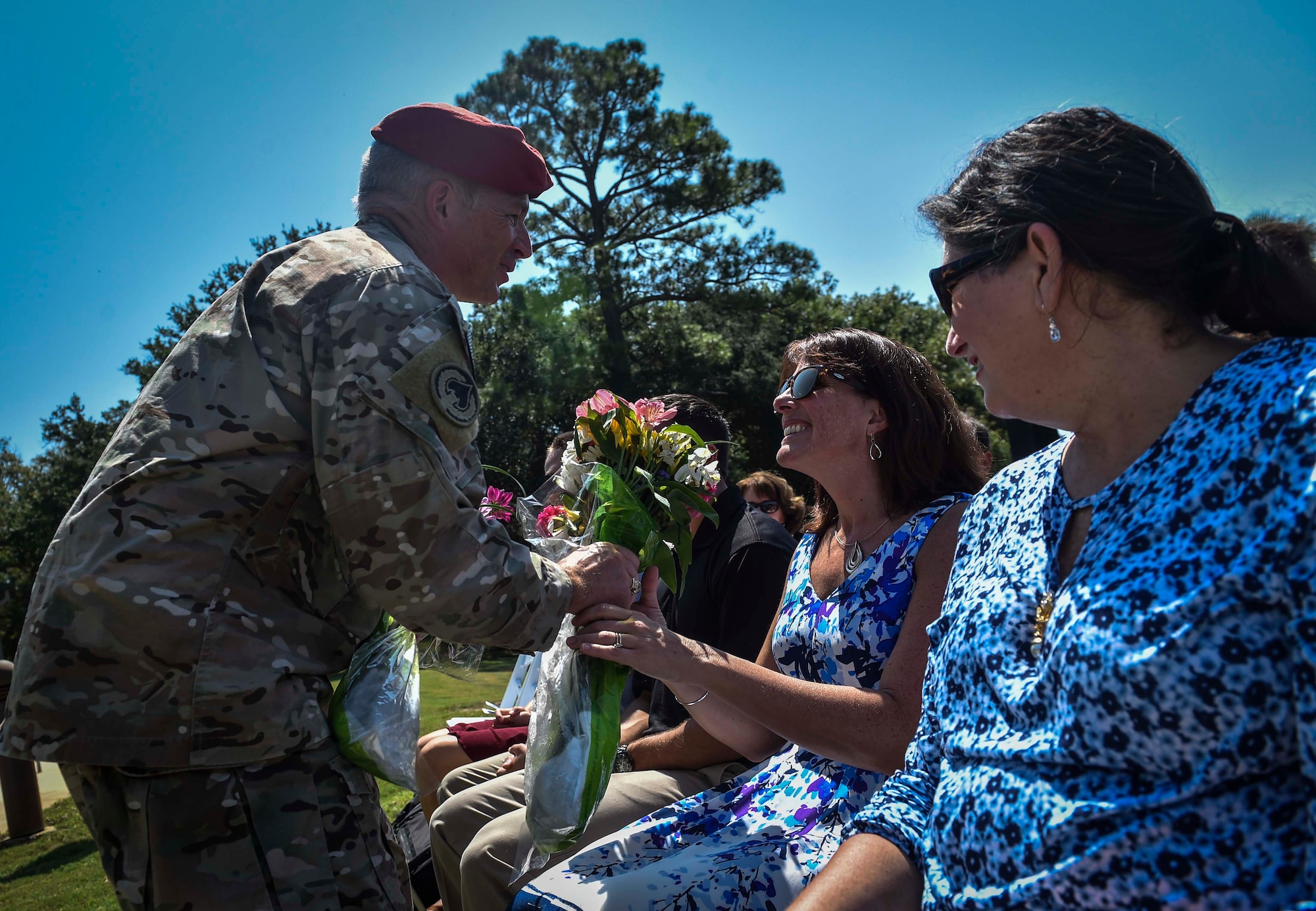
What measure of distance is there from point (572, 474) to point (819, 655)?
3.12 feet

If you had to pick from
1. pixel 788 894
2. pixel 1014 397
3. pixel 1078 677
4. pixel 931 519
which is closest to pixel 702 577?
pixel 931 519

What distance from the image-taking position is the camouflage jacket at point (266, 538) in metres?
1.75

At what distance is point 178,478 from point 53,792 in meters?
8.88

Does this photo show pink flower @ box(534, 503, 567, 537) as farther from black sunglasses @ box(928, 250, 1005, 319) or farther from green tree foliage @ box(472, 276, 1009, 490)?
green tree foliage @ box(472, 276, 1009, 490)

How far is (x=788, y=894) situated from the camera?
6.97ft

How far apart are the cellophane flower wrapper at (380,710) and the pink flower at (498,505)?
0.71 m

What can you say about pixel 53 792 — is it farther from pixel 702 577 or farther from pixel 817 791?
pixel 817 791

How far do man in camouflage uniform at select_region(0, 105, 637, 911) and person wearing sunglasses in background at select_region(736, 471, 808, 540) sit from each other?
496 centimetres

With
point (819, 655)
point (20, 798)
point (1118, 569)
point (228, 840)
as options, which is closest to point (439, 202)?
point (228, 840)

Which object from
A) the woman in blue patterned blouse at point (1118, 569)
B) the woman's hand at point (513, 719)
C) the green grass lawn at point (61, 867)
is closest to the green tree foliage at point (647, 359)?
the green grass lawn at point (61, 867)

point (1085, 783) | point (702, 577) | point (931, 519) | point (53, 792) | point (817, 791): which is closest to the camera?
point (1085, 783)

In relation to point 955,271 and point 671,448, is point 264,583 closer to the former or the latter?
point 671,448

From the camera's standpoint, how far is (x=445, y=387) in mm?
1908

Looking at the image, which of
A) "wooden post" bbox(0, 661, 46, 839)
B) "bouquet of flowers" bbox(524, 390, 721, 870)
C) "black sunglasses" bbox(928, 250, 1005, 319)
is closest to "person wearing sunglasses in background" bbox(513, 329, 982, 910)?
"bouquet of flowers" bbox(524, 390, 721, 870)
